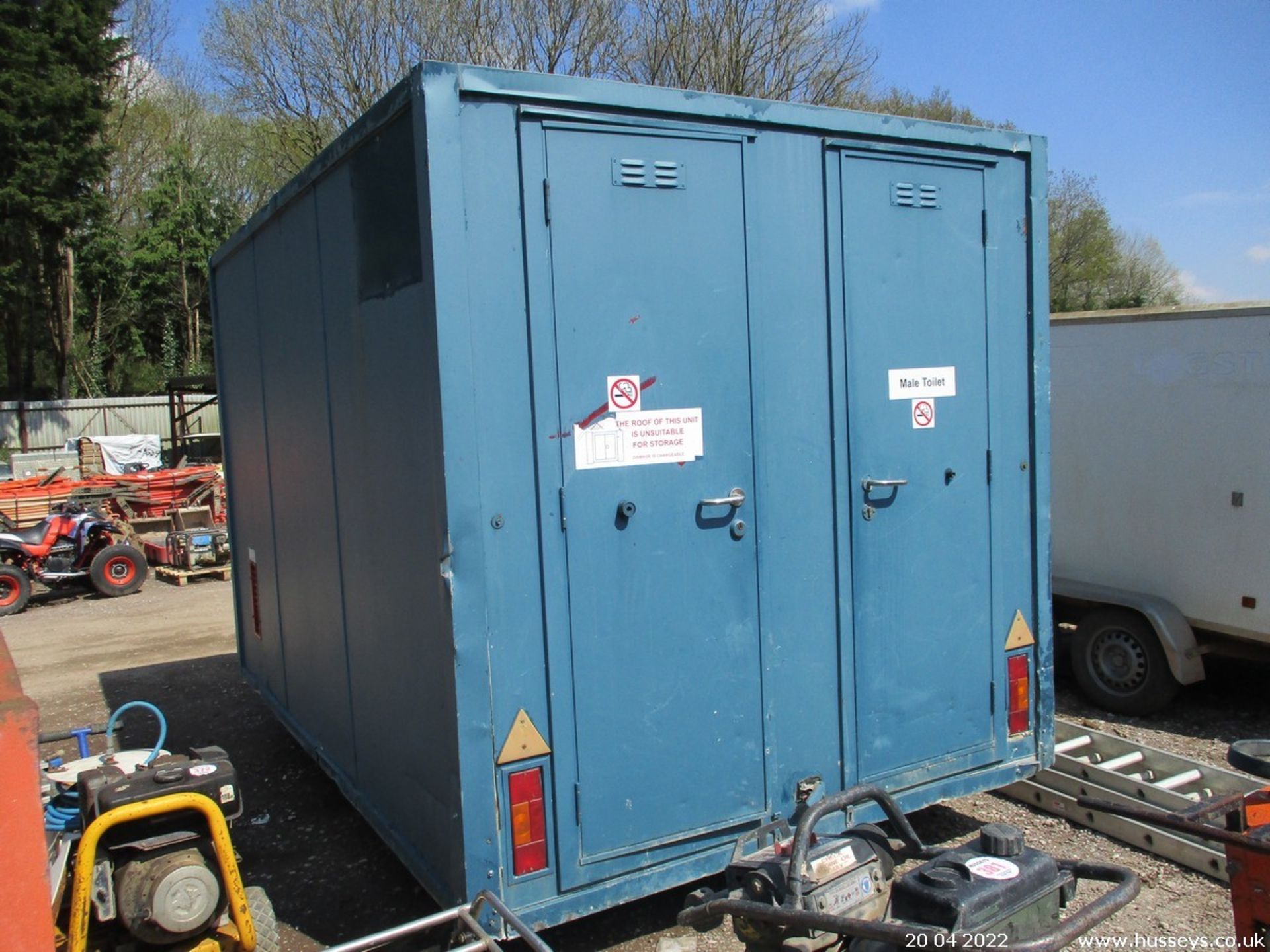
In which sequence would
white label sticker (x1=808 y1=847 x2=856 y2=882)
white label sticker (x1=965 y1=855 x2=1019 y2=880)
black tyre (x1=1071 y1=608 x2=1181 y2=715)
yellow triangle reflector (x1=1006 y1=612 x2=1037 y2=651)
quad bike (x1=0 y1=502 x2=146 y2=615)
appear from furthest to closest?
quad bike (x1=0 y1=502 x2=146 y2=615)
black tyre (x1=1071 y1=608 x2=1181 y2=715)
yellow triangle reflector (x1=1006 y1=612 x2=1037 y2=651)
white label sticker (x1=808 y1=847 x2=856 y2=882)
white label sticker (x1=965 y1=855 x2=1019 y2=880)

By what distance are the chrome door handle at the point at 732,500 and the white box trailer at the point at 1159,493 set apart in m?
3.76

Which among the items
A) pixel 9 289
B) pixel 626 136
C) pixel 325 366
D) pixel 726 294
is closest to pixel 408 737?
pixel 325 366

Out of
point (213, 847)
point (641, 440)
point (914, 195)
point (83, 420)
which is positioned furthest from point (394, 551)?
point (83, 420)

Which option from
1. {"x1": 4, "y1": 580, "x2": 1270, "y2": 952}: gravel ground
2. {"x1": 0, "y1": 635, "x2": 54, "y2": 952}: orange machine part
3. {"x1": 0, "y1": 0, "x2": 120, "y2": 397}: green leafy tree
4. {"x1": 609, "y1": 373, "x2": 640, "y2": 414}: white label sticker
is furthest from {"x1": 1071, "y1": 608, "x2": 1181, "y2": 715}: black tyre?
{"x1": 0, "y1": 0, "x2": 120, "y2": 397}: green leafy tree

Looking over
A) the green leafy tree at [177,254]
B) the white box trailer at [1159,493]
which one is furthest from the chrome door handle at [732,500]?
the green leafy tree at [177,254]

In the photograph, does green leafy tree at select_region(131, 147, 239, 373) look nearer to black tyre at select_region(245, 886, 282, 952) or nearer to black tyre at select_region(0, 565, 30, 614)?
black tyre at select_region(0, 565, 30, 614)

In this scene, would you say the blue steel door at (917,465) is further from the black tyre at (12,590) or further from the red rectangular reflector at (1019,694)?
the black tyre at (12,590)

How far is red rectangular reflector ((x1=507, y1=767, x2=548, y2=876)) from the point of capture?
3025 mm

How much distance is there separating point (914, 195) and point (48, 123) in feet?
90.6

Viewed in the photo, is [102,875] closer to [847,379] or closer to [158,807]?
[158,807]

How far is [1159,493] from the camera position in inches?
234

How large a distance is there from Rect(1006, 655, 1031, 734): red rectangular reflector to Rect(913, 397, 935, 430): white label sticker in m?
1.07

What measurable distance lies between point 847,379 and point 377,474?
180 cm

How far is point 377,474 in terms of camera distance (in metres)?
3.59
